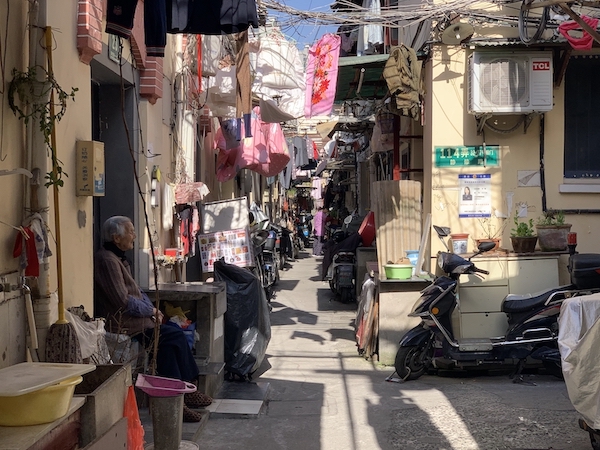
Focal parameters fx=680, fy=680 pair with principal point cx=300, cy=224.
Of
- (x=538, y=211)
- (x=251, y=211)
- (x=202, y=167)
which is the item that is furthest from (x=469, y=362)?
(x=251, y=211)

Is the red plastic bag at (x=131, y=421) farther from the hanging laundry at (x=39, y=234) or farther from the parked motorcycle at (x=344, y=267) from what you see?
the parked motorcycle at (x=344, y=267)

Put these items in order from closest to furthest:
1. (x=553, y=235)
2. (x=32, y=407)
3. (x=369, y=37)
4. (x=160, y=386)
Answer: (x=32, y=407) < (x=160, y=386) < (x=553, y=235) < (x=369, y=37)

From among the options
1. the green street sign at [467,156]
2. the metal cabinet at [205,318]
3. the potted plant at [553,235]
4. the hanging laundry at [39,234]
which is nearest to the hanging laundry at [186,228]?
the metal cabinet at [205,318]

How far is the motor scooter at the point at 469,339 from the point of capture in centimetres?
748

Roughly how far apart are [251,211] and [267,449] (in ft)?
30.1

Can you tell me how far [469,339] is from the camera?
8133 millimetres

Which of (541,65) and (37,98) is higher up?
(541,65)

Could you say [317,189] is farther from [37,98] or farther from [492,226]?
[37,98]

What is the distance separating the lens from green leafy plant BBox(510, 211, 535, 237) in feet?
27.8

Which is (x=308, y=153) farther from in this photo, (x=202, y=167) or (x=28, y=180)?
(x=28, y=180)

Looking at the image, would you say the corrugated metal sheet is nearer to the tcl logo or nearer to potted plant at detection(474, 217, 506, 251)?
potted plant at detection(474, 217, 506, 251)

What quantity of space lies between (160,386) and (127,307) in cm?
99

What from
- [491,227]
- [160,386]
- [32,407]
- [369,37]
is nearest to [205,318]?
[160,386]

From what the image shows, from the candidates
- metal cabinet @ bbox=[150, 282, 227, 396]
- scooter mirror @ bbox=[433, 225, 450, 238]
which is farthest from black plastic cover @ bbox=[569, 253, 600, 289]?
metal cabinet @ bbox=[150, 282, 227, 396]
